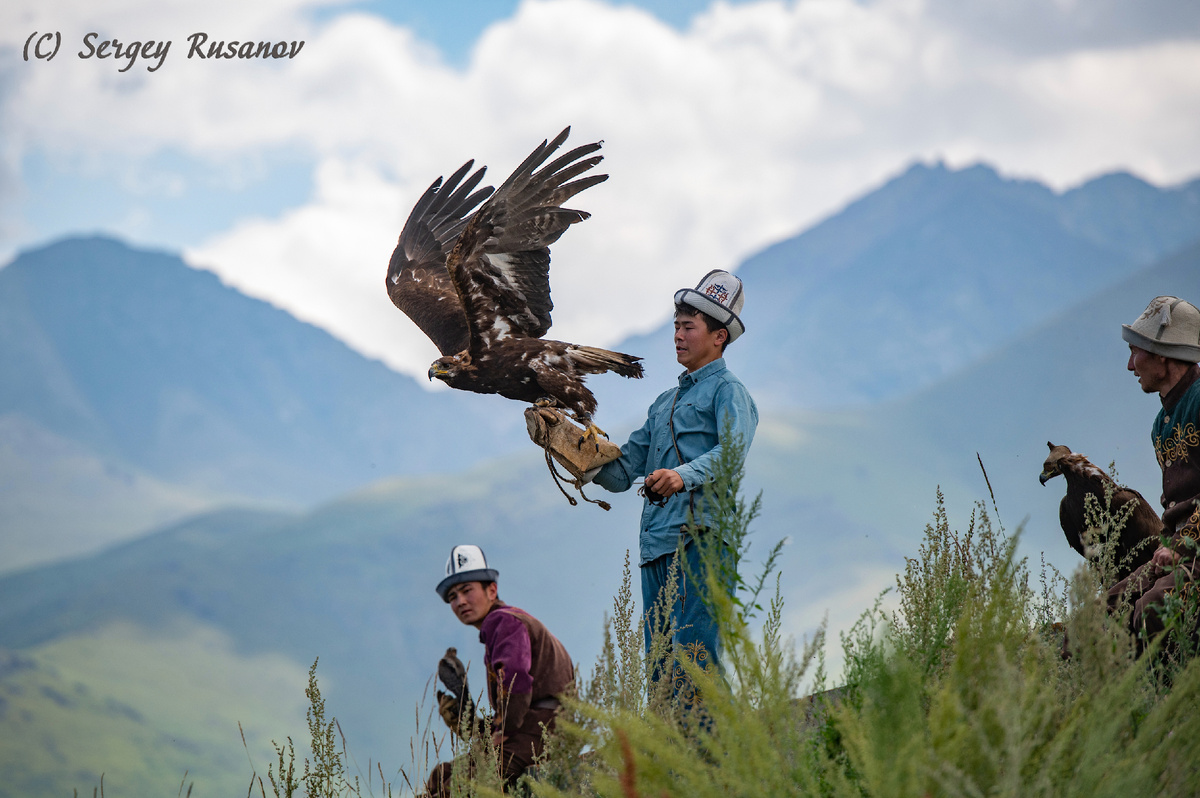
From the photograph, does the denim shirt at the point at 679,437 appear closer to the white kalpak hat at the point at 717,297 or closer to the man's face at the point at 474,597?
the white kalpak hat at the point at 717,297

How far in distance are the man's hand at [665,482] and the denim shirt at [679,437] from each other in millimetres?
168

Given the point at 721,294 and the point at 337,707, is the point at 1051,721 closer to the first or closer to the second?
the point at 721,294

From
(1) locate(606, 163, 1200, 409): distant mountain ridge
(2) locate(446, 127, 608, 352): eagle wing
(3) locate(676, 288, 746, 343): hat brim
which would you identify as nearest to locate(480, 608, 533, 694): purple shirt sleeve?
(3) locate(676, 288, 746, 343): hat brim

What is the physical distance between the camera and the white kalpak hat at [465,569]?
11.7 feet

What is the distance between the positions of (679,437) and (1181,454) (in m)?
1.61

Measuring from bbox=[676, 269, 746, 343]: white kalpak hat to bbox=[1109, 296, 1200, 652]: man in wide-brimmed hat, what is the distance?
1.24m

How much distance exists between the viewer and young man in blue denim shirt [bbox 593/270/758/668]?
3.23m

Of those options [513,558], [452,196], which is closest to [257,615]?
[513,558]

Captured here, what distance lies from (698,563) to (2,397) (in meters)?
183

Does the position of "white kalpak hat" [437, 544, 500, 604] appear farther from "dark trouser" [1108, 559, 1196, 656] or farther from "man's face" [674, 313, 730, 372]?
"dark trouser" [1108, 559, 1196, 656]

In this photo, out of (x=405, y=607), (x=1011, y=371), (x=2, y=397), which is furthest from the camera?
(x=2, y=397)

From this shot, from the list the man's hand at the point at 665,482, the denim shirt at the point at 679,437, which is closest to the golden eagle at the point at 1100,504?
the denim shirt at the point at 679,437

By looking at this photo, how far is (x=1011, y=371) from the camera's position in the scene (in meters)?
134

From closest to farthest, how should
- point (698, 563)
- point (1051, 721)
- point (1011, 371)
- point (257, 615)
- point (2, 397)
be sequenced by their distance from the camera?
1. point (1051, 721)
2. point (698, 563)
3. point (257, 615)
4. point (1011, 371)
5. point (2, 397)
